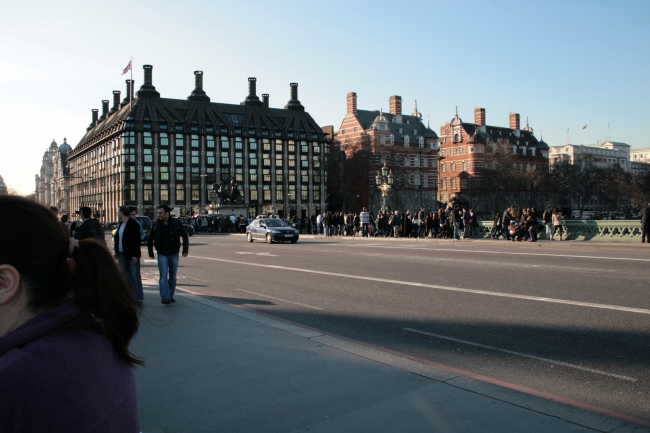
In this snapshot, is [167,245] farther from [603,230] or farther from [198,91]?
[198,91]

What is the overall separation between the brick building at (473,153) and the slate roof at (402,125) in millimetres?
5517

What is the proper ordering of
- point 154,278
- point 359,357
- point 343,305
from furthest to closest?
point 154,278, point 343,305, point 359,357

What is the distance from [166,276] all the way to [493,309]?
5775 mm

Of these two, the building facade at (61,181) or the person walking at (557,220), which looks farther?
the building facade at (61,181)

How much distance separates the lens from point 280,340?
6.89 meters

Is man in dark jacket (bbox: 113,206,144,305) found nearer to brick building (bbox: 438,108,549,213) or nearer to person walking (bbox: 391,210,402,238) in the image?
person walking (bbox: 391,210,402,238)

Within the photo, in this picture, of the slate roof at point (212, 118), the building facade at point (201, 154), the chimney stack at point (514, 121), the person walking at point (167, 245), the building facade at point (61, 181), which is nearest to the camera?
the person walking at point (167, 245)

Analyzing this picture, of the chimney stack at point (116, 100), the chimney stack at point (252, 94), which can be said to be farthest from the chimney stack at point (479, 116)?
the chimney stack at point (116, 100)

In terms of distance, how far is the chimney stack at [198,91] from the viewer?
3888 inches

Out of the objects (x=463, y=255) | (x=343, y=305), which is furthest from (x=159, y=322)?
(x=463, y=255)

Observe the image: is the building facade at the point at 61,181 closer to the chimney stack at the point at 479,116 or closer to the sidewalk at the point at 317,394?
the chimney stack at the point at 479,116

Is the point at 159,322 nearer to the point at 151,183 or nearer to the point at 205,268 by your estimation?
the point at 205,268

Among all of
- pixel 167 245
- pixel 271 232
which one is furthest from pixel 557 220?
pixel 167 245

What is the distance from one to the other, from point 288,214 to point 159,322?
3699 inches
